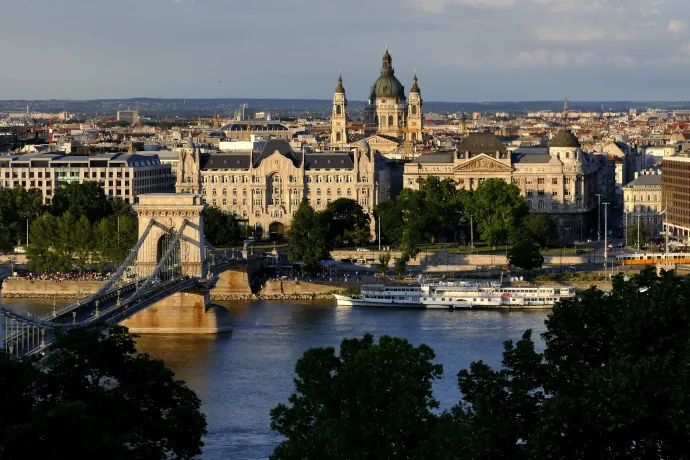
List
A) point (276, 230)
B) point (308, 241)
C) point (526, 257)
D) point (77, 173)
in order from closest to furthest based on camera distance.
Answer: point (526, 257) < point (308, 241) < point (276, 230) < point (77, 173)

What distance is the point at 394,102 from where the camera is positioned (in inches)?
4417

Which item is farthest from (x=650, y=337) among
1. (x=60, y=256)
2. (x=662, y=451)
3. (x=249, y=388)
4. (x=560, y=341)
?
(x=60, y=256)

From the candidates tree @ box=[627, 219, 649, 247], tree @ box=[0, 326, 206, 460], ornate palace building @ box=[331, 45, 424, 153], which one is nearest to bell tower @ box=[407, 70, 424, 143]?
ornate palace building @ box=[331, 45, 424, 153]

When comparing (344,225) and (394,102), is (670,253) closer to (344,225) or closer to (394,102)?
(344,225)

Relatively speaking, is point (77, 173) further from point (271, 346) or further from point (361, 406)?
point (361, 406)

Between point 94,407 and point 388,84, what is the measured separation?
91.0m

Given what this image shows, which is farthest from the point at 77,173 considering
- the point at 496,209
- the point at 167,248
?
the point at 167,248

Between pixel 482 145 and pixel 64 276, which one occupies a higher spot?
pixel 482 145

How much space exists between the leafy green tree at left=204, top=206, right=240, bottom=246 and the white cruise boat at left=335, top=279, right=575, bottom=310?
39.4 ft

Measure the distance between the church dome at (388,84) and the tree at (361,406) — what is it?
88295 millimetres

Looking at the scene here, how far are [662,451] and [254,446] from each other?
12166 millimetres

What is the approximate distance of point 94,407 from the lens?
22.8 metres

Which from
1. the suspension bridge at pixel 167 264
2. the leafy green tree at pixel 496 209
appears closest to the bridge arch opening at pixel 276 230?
the leafy green tree at pixel 496 209

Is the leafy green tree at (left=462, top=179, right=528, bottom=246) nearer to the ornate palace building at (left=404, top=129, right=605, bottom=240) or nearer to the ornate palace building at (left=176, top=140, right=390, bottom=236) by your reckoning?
the ornate palace building at (left=404, top=129, right=605, bottom=240)
